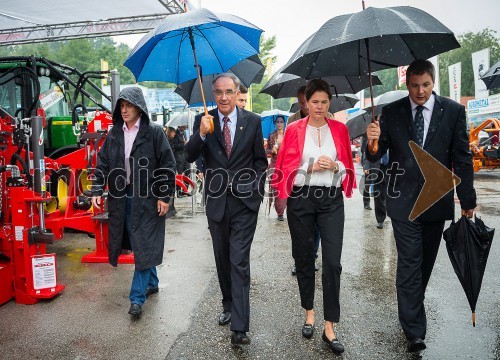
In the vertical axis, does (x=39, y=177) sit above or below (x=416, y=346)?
above

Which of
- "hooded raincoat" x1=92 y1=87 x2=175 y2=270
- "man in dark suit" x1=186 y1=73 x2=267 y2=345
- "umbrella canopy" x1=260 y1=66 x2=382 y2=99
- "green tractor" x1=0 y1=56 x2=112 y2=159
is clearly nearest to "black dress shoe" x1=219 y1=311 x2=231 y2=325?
"man in dark suit" x1=186 y1=73 x2=267 y2=345

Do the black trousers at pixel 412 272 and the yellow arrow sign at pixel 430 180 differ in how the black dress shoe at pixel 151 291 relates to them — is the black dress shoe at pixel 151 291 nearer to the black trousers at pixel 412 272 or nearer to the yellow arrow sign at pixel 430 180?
the black trousers at pixel 412 272

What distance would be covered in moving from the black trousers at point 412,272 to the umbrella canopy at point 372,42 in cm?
146

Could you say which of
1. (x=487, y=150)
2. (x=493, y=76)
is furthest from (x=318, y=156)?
(x=487, y=150)

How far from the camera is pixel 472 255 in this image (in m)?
3.19

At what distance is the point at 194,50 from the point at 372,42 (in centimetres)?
165

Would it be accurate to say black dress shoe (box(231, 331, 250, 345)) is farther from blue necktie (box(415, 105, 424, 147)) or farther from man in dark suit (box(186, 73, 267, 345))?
blue necktie (box(415, 105, 424, 147))

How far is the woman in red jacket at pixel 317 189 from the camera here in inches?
131

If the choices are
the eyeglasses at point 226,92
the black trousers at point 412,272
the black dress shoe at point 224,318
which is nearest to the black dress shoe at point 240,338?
the black dress shoe at point 224,318

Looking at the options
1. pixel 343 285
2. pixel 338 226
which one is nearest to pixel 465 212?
pixel 338 226

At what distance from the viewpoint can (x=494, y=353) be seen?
3.09 m

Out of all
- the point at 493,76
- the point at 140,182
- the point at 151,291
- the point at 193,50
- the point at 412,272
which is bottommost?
the point at 151,291

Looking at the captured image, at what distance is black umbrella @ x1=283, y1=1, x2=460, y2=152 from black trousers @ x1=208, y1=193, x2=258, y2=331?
3.97 feet

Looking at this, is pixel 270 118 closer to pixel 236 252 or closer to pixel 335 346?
pixel 236 252
